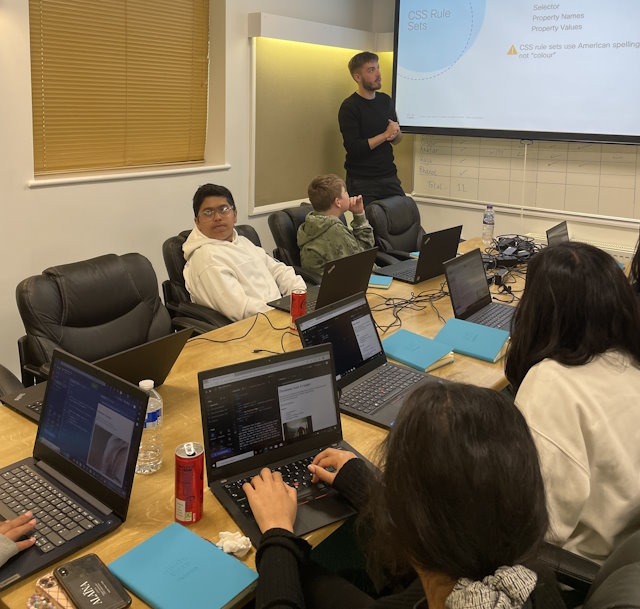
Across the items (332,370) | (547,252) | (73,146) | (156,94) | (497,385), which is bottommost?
(497,385)

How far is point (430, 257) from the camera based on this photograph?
352cm

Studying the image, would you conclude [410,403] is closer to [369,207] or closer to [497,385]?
[497,385]

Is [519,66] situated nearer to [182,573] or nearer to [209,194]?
[209,194]

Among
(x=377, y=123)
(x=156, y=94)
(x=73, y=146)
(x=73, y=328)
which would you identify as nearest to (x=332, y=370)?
(x=73, y=328)

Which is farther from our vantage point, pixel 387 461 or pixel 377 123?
pixel 377 123

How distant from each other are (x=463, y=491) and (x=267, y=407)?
77 centimetres

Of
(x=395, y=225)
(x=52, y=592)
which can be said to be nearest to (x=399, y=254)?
(x=395, y=225)

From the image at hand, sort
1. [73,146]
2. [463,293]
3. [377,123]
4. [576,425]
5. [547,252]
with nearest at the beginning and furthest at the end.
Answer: [576,425]
[547,252]
[463,293]
[73,146]
[377,123]

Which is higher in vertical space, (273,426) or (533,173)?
(533,173)

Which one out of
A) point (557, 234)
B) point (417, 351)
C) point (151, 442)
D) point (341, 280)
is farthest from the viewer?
point (557, 234)

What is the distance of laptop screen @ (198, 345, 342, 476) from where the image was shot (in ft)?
5.38

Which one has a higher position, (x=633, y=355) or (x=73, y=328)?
(x=633, y=355)

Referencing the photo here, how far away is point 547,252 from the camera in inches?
74.9

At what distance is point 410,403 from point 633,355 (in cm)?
87
